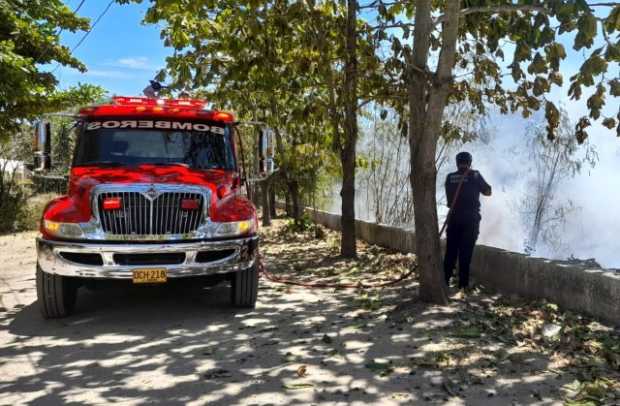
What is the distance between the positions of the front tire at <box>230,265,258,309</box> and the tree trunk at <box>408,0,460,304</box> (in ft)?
6.32

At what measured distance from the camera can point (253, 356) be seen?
511cm

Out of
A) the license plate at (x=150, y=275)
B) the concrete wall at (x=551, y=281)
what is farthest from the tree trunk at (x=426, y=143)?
the license plate at (x=150, y=275)

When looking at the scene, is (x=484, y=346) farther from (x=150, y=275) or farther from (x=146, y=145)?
(x=146, y=145)

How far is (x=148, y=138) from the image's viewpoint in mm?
7227

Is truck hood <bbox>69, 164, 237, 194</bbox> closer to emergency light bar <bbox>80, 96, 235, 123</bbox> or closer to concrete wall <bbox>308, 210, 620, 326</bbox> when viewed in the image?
emergency light bar <bbox>80, 96, 235, 123</bbox>

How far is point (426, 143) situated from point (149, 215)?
124 inches

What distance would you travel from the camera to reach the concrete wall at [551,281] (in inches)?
228

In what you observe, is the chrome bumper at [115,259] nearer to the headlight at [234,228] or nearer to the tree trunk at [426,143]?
the headlight at [234,228]

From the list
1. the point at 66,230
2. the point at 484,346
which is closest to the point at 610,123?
the point at 484,346

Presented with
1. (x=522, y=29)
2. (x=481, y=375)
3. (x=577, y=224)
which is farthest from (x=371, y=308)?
(x=577, y=224)

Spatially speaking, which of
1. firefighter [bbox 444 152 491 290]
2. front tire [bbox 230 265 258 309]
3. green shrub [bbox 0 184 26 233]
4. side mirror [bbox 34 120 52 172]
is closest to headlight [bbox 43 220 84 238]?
side mirror [bbox 34 120 52 172]

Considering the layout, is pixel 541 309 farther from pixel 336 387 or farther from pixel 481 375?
pixel 336 387

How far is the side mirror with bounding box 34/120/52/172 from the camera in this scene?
695 centimetres

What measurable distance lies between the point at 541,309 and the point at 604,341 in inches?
46.8
